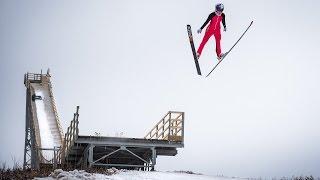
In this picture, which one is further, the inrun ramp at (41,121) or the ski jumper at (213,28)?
the inrun ramp at (41,121)

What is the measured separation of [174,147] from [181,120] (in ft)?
4.57

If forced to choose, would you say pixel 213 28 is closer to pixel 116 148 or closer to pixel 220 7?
pixel 220 7

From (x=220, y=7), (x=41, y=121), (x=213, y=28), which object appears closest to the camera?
(x=220, y=7)

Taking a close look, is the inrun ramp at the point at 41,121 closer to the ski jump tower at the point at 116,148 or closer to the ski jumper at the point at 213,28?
the ski jump tower at the point at 116,148

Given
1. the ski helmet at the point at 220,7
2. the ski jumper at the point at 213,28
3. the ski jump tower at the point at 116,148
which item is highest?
Result: the ski helmet at the point at 220,7

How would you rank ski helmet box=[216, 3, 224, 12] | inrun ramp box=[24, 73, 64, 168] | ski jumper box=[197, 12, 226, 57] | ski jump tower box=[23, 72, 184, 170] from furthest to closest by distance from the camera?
inrun ramp box=[24, 73, 64, 168] < ski jump tower box=[23, 72, 184, 170] < ski jumper box=[197, 12, 226, 57] < ski helmet box=[216, 3, 224, 12]

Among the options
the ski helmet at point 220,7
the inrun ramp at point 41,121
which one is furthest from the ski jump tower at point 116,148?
the ski helmet at point 220,7

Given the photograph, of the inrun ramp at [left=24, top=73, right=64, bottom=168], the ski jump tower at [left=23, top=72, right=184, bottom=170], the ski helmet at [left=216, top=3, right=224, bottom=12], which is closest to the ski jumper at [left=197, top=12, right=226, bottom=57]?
the ski helmet at [left=216, top=3, right=224, bottom=12]

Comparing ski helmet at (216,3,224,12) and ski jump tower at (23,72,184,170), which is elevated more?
ski helmet at (216,3,224,12)

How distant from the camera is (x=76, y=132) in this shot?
21.9 m

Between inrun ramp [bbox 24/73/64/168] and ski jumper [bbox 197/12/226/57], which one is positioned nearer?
ski jumper [bbox 197/12/226/57]

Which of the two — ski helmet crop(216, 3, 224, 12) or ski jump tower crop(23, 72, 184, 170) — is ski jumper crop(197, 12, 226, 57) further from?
ski jump tower crop(23, 72, 184, 170)

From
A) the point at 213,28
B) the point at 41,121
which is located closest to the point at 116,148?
the point at 213,28

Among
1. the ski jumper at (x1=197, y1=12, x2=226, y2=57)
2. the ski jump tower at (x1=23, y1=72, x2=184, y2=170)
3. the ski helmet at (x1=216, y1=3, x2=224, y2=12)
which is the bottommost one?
the ski jump tower at (x1=23, y1=72, x2=184, y2=170)
